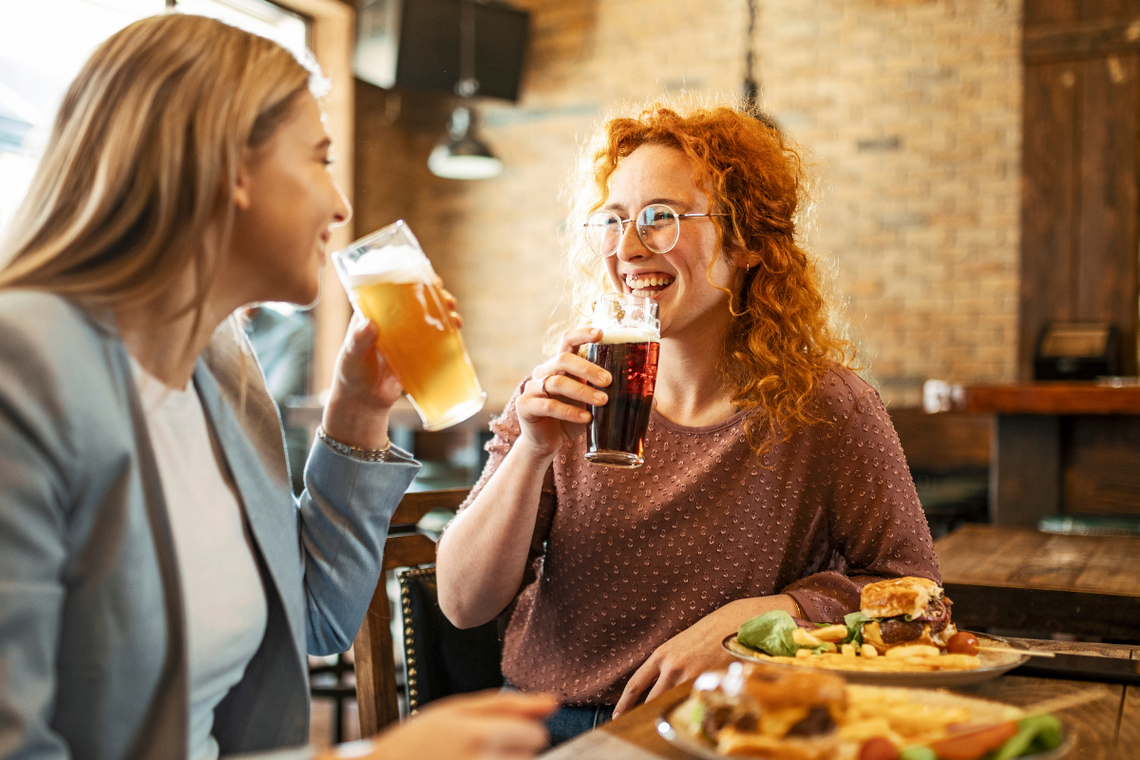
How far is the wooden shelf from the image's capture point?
2.79m

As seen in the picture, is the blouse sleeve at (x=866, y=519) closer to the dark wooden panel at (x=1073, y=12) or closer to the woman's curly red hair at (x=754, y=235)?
the woman's curly red hair at (x=754, y=235)

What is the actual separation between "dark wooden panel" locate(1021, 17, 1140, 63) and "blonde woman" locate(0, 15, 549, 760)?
5.18 m

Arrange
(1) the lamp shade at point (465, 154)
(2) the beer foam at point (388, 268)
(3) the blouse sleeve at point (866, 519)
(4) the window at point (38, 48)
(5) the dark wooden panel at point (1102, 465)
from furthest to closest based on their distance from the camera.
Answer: (1) the lamp shade at point (465, 154) → (4) the window at point (38, 48) → (5) the dark wooden panel at point (1102, 465) → (3) the blouse sleeve at point (866, 519) → (2) the beer foam at point (388, 268)

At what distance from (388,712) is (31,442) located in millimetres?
756

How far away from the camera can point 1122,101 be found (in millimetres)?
5086

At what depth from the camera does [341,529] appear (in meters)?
1.20

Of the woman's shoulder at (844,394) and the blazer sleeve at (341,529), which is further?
the woman's shoulder at (844,394)

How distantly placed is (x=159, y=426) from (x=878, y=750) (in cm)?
72

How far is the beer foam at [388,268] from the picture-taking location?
1.13m

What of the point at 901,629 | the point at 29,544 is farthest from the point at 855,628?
the point at 29,544

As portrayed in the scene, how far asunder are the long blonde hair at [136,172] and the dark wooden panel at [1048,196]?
514 cm

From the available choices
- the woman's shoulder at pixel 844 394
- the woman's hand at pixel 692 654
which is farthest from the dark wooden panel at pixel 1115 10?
the woman's hand at pixel 692 654

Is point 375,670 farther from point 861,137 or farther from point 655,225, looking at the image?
point 861,137

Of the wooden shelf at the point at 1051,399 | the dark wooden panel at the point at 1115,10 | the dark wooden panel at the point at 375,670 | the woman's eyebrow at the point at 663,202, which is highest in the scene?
the dark wooden panel at the point at 1115,10
